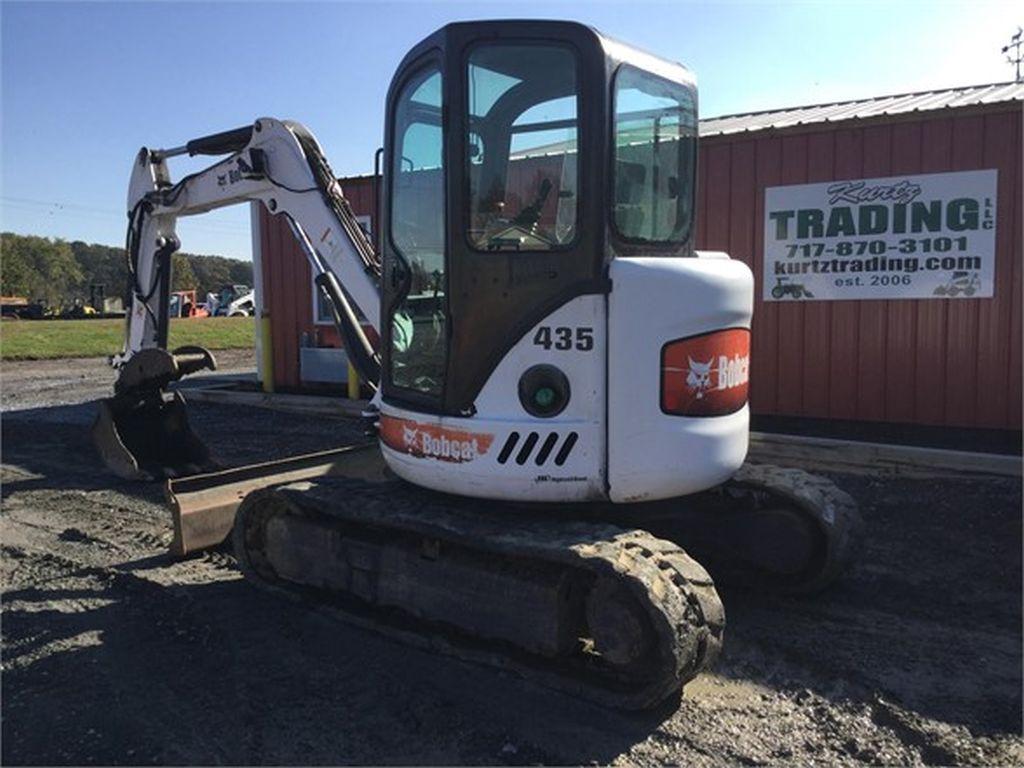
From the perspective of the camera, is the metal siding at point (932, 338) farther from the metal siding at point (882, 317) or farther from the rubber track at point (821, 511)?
the rubber track at point (821, 511)

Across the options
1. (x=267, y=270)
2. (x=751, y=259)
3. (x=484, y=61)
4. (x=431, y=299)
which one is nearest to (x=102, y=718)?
(x=431, y=299)

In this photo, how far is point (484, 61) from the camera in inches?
158

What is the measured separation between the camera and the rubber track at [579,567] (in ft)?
11.4

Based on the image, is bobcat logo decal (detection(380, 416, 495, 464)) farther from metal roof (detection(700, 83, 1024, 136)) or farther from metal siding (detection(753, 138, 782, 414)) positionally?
metal roof (detection(700, 83, 1024, 136))

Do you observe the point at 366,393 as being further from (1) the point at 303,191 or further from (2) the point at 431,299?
(2) the point at 431,299

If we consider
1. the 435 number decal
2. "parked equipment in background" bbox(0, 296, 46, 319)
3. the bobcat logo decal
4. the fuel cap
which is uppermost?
"parked equipment in background" bbox(0, 296, 46, 319)

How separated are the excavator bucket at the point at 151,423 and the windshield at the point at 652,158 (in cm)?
490

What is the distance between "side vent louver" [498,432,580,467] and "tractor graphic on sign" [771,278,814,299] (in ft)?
20.6

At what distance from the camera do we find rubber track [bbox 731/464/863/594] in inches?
187

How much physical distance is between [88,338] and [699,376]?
25.7 metres

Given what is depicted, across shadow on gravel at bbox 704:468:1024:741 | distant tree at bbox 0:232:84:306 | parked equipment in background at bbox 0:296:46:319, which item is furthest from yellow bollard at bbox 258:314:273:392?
distant tree at bbox 0:232:84:306

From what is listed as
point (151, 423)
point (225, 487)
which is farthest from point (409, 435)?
point (151, 423)

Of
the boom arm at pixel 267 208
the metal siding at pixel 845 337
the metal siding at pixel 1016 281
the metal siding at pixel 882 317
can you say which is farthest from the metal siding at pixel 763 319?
the boom arm at pixel 267 208

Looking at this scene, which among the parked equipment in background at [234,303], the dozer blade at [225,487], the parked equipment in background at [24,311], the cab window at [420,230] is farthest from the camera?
the parked equipment in background at [234,303]
